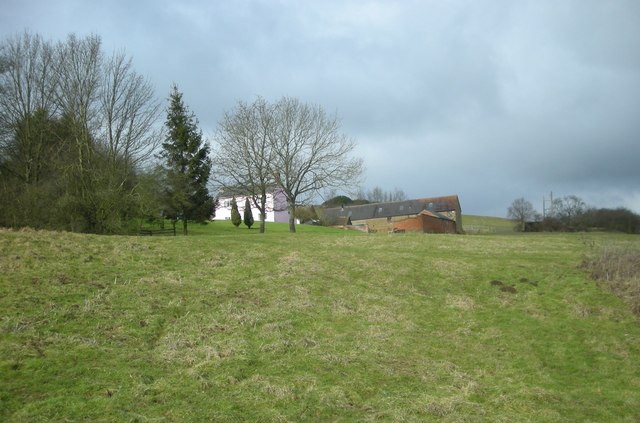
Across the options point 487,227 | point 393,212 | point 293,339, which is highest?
point 393,212

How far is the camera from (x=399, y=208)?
8375cm

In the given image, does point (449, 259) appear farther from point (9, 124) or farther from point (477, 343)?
point (9, 124)

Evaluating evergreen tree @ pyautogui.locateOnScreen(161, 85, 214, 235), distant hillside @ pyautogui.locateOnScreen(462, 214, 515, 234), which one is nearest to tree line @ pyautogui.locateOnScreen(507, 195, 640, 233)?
distant hillside @ pyautogui.locateOnScreen(462, 214, 515, 234)

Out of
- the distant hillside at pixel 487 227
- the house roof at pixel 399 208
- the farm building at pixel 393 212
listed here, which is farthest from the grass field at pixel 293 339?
the house roof at pixel 399 208

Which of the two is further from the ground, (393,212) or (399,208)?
(399,208)

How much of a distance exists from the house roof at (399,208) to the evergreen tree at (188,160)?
134 feet

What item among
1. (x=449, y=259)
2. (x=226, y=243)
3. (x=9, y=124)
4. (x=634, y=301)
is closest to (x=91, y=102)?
(x=9, y=124)

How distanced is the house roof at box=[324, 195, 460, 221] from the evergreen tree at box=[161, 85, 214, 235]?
134 feet

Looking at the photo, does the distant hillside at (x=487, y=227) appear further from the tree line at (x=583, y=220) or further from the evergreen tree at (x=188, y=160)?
the evergreen tree at (x=188, y=160)

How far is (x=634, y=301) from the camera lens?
13492mm

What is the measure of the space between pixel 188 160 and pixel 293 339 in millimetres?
32905

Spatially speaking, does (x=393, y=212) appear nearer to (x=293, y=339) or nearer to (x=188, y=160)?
(x=188, y=160)

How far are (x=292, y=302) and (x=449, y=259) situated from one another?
8.90 metres

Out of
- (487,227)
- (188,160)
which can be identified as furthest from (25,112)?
(487,227)
